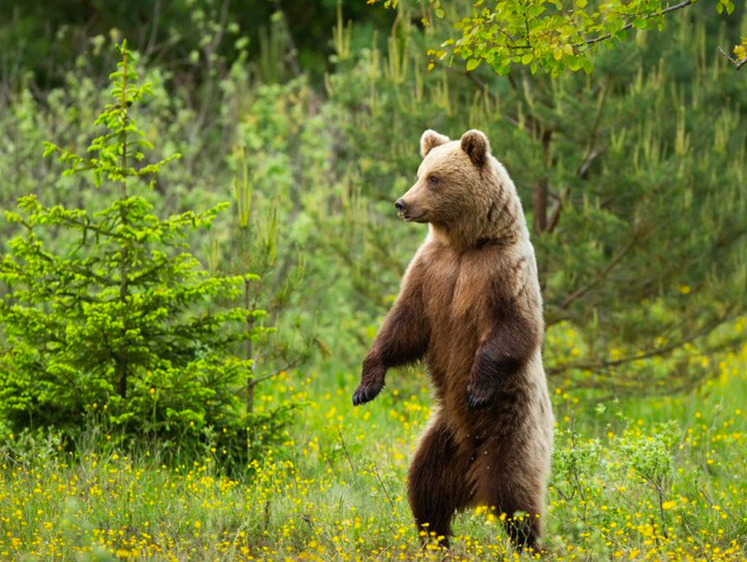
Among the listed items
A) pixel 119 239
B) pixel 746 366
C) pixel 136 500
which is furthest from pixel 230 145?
pixel 136 500

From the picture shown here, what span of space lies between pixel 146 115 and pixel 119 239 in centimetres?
716

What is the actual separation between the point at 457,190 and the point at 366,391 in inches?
43.4

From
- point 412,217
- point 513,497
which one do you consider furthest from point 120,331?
point 513,497

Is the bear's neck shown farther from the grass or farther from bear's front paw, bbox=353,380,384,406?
the grass

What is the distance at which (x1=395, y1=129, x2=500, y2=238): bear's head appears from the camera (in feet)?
17.8

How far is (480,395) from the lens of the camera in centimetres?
527

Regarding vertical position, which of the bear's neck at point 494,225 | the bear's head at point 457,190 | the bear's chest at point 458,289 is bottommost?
the bear's chest at point 458,289

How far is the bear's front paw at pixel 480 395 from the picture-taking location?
526 centimetres

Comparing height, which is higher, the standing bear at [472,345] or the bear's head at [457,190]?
the bear's head at [457,190]

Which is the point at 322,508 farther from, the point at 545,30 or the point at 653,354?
the point at 653,354

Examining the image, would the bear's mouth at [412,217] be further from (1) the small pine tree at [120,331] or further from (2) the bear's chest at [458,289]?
(1) the small pine tree at [120,331]

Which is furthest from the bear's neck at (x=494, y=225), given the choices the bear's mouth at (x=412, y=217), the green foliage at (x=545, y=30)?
the green foliage at (x=545, y=30)

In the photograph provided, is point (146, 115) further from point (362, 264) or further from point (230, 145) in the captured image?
point (362, 264)

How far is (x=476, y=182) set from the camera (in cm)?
546
